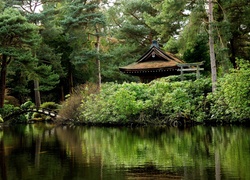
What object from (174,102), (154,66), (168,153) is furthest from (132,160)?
(154,66)

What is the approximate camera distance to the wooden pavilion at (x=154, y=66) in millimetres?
29375

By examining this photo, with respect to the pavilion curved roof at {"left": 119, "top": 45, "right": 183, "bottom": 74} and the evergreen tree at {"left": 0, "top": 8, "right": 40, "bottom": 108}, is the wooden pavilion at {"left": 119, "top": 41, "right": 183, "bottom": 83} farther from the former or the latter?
the evergreen tree at {"left": 0, "top": 8, "right": 40, "bottom": 108}

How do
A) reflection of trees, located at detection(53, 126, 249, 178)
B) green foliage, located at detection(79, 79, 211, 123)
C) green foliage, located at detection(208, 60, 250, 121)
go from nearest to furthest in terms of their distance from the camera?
reflection of trees, located at detection(53, 126, 249, 178) → green foliage, located at detection(208, 60, 250, 121) → green foliage, located at detection(79, 79, 211, 123)

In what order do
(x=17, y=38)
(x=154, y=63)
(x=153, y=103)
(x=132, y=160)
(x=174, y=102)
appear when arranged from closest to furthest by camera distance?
(x=132, y=160) < (x=174, y=102) < (x=153, y=103) < (x=17, y=38) < (x=154, y=63)

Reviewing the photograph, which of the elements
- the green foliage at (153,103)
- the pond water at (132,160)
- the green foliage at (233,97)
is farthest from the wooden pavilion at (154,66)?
the pond water at (132,160)

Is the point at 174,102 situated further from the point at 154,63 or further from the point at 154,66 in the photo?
the point at 154,63

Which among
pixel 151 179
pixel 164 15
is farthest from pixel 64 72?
pixel 151 179

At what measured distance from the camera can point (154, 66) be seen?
29.6 metres

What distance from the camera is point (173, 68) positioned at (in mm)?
28984

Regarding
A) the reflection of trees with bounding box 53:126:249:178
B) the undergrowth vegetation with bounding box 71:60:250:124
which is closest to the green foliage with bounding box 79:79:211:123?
the undergrowth vegetation with bounding box 71:60:250:124

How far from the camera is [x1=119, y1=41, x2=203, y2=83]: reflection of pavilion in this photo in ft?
96.4

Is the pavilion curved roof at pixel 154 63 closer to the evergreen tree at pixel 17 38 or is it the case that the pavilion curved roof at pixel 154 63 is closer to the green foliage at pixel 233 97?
the green foliage at pixel 233 97

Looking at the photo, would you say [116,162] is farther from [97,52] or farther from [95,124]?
[97,52]

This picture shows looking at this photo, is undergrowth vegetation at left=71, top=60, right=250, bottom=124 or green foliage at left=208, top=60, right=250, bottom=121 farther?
undergrowth vegetation at left=71, top=60, right=250, bottom=124
